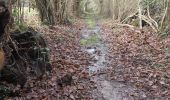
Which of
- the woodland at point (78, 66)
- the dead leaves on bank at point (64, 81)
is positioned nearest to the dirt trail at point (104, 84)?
the woodland at point (78, 66)

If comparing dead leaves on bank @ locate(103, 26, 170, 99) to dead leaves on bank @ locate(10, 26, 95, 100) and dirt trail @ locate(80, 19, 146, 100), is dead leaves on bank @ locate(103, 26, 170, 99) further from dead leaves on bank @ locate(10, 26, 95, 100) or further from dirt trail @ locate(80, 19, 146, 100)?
dead leaves on bank @ locate(10, 26, 95, 100)

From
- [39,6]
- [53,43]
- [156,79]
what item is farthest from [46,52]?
[39,6]

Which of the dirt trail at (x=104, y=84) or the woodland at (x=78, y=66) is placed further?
the dirt trail at (x=104, y=84)

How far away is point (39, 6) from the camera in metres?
14.7

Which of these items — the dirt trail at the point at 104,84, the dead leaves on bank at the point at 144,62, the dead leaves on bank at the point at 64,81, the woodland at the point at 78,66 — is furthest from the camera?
the dead leaves on bank at the point at 144,62

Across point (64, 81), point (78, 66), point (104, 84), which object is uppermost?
point (78, 66)

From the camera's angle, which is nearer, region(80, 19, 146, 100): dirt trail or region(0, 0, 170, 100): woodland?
region(0, 0, 170, 100): woodland

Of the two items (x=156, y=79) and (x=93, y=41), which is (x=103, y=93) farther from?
(x=93, y=41)

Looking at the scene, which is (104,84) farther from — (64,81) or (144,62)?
(144,62)

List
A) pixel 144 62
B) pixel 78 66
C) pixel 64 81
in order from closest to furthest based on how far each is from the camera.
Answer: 1. pixel 64 81
2. pixel 78 66
3. pixel 144 62

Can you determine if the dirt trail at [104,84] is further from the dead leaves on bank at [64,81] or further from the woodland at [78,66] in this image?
the dead leaves on bank at [64,81]

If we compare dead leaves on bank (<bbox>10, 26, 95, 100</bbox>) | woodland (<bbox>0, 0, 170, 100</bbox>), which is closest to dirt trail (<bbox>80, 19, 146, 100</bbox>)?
woodland (<bbox>0, 0, 170, 100</bbox>)

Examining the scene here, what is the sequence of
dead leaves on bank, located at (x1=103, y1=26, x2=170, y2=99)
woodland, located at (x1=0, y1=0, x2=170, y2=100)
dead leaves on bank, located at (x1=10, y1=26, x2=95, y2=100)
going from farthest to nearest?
dead leaves on bank, located at (x1=103, y1=26, x2=170, y2=99) < dead leaves on bank, located at (x1=10, y1=26, x2=95, y2=100) < woodland, located at (x1=0, y1=0, x2=170, y2=100)

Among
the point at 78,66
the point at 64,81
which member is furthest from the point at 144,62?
the point at 64,81
